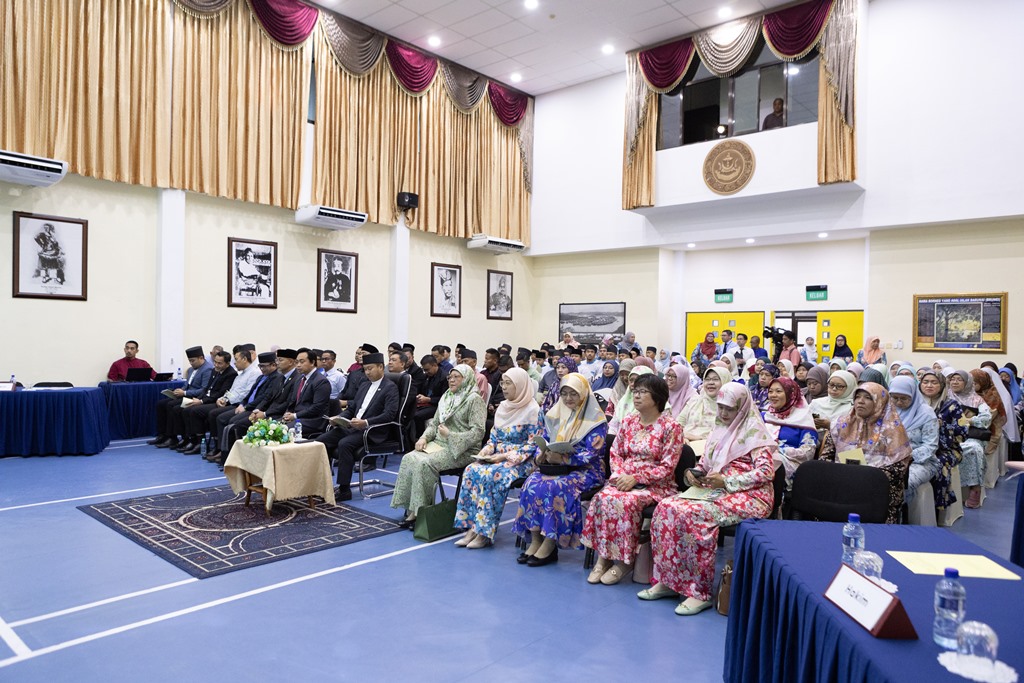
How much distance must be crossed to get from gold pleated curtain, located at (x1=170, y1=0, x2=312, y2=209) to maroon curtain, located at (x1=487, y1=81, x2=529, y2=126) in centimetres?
409

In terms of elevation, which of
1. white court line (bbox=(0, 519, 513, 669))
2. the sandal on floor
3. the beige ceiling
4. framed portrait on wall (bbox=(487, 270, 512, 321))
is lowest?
white court line (bbox=(0, 519, 513, 669))

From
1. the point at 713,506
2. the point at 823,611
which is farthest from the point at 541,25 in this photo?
the point at 823,611

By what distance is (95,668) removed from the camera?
108 inches

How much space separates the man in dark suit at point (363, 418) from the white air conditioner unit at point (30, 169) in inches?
186

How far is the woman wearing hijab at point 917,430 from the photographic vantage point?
440cm

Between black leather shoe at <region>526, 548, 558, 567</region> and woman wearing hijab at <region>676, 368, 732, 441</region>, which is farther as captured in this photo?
woman wearing hijab at <region>676, 368, 732, 441</region>

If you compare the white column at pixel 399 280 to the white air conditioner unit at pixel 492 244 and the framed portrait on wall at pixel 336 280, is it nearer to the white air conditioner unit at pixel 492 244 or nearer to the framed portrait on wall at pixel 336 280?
the framed portrait on wall at pixel 336 280

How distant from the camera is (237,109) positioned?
966 cm

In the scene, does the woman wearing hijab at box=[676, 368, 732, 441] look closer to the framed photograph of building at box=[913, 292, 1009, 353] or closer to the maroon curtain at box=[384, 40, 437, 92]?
the framed photograph of building at box=[913, 292, 1009, 353]

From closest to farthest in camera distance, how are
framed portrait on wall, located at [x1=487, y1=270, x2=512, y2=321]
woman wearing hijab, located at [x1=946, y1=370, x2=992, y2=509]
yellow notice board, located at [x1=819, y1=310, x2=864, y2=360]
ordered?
1. woman wearing hijab, located at [x1=946, y1=370, x2=992, y2=509]
2. yellow notice board, located at [x1=819, y1=310, x2=864, y2=360]
3. framed portrait on wall, located at [x1=487, y1=270, x2=512, y2=321]

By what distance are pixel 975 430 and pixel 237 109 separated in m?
10.0

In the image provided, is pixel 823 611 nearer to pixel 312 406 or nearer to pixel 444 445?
pixel 444 445

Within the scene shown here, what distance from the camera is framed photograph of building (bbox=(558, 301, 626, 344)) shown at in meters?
13.4

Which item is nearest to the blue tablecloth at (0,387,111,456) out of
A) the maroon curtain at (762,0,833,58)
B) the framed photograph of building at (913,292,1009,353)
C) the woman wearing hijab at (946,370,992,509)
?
the woman wearing hijab at (946,370,992,509)
